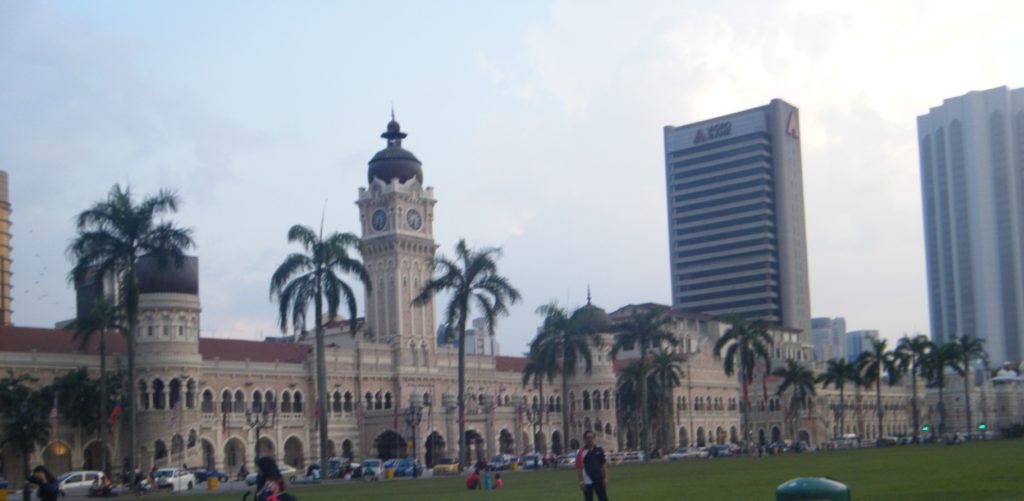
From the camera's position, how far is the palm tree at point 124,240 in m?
57.9

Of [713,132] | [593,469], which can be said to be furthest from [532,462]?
[713,132]

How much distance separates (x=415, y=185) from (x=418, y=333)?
39.6ft

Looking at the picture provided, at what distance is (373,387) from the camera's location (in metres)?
96.6

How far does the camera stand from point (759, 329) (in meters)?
98.9

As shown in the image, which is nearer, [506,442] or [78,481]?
[78,481]

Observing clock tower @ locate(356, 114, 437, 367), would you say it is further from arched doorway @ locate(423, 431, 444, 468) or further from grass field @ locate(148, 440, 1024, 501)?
grass field @ locate(148, 440, 1024, 501)

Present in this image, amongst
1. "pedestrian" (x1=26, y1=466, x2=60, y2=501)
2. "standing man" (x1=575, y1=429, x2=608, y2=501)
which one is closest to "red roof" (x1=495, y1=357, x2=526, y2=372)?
"standing man" (x1=575, y1=429, x2=608, y2=501)

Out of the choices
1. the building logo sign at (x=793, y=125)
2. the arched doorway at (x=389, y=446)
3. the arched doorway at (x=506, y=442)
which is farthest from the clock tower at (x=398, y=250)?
the building logo sign at (x=793, y=125)

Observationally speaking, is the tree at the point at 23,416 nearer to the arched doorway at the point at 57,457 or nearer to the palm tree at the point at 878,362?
the arched doorway at the point at 57,457

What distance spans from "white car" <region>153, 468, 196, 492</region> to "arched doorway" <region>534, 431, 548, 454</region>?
44.5m

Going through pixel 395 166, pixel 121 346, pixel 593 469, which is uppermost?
pixel 395 166

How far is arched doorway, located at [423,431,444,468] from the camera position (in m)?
94.2

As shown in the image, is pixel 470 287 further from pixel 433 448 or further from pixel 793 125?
pixel 793 125

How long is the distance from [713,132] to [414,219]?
103 m
